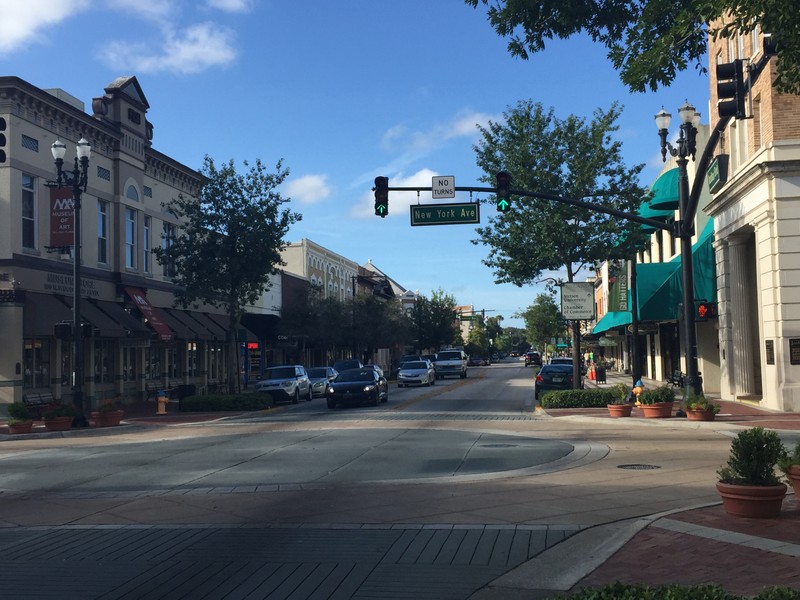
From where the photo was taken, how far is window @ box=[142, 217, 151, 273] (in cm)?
3678

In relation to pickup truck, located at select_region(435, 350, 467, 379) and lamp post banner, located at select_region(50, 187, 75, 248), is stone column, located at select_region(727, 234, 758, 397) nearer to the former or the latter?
lamp post banner, located at select_region(50, 187, 75, 248)

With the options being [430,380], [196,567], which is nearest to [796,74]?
[196,567]

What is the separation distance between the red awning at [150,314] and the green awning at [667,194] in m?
21.5

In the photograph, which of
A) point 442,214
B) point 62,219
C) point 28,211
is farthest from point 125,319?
point 442,214

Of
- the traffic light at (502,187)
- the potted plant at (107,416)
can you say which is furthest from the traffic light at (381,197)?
the potted plant at (107,416)

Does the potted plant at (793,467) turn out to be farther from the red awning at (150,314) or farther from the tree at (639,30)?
the red awning at (150,314)

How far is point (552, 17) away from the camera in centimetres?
1003

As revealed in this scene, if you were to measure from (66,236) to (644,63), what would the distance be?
23.2m

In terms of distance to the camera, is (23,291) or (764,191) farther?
(23,291)

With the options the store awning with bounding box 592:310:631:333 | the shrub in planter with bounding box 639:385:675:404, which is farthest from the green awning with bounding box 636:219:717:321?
the shrub in planter with bounding box 639:385:675:404

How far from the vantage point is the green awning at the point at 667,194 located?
3225 centimetres

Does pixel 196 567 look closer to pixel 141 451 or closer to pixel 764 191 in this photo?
pixel 141 451

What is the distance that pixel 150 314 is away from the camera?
35.2 m

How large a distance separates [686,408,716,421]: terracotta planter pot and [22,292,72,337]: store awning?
20.3 meters
